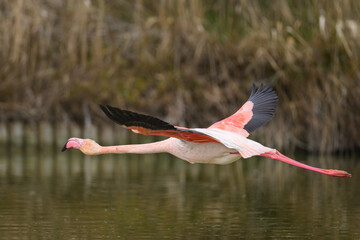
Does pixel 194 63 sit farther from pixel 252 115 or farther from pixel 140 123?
pixel 140 123

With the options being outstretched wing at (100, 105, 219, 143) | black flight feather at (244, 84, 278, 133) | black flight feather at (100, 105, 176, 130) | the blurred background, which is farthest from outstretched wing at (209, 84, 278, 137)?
the blurred background

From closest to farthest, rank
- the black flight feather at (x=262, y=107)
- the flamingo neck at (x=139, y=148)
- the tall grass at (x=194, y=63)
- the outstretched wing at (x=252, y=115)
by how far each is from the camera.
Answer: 1. the flamingo neck at (x=139, y=148)
2. the outstretched wing at (x=252, y=115)
3. the black flight feather at (x=262, y=107)
4. the tall grass at (x=194, y=63)

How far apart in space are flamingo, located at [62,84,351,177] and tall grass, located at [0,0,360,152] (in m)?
6.47

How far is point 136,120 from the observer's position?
20.5 ft

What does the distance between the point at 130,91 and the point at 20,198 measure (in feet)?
20.3

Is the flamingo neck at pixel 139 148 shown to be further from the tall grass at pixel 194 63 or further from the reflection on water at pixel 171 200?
the tall grass at pixel 194 63

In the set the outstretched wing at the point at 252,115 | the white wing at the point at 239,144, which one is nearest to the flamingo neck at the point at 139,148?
the white wing at the point at 239,144

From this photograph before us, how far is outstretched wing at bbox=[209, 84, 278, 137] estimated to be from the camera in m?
8.02

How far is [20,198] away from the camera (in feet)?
31.9

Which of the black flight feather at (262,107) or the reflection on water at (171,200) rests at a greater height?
the black flight feather at (262,107)

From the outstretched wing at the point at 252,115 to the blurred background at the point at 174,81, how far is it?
2.42 metres

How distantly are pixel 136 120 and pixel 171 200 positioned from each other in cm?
370

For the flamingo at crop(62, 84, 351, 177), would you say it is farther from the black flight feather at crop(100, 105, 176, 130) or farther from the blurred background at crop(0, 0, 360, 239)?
the blurred background at crop(0, 0, 360, 239)

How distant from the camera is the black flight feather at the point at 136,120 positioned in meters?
6.14
